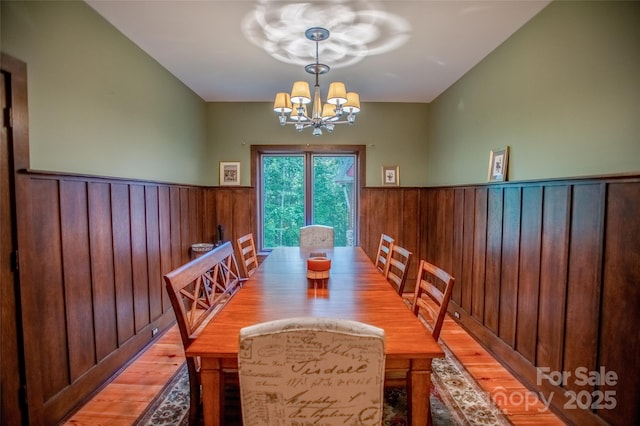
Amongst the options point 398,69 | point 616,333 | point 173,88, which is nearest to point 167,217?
point 173,88

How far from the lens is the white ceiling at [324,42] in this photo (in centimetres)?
228

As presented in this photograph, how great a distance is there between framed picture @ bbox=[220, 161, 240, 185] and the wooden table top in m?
2.47

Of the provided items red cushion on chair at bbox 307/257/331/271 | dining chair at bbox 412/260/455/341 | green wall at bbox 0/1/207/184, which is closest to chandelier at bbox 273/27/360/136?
red cushion on chair at bbox 307/257/331/271

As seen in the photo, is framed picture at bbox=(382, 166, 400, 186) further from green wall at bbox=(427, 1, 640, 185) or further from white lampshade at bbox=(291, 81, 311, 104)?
white lampshade at bbox=(291, 81, 311, 104)

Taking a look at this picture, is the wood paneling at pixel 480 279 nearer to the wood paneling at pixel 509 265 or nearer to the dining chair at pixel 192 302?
the wood paneling at pixel 509 265

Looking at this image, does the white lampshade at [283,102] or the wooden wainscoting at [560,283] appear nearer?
the wooden wainscoting at [560,283]

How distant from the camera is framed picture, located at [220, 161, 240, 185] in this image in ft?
15.5

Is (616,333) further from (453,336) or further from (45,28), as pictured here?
(45,28)

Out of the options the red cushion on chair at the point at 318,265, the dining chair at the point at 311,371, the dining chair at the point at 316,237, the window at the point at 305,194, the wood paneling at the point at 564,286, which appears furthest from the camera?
the window at the point at 305,194

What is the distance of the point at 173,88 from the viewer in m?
3.61

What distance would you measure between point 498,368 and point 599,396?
33.4 inches

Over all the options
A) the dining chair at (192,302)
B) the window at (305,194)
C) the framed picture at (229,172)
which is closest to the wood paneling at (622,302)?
the dining chair at (192,302)

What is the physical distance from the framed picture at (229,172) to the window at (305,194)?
32 cm

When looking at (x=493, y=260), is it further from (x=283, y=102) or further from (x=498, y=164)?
(x=283, y=102)
